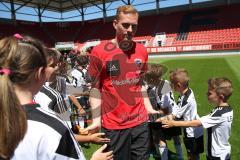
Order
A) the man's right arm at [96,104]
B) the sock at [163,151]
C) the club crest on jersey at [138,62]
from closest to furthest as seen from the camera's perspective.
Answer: the man's right arm at [96,104] → the club crest on jersey at [138,62] → the sock at [163,151]

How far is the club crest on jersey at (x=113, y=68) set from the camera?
374 centimetres

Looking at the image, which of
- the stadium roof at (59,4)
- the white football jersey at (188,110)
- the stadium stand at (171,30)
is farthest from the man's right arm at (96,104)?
the stadium roof at (59,4)

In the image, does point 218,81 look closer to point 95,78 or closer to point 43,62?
point 95,78

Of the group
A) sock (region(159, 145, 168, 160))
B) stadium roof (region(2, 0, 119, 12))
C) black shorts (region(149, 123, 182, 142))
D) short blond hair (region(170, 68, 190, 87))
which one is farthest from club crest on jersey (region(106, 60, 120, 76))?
stadium roof (region(2, 0, 119, 12))

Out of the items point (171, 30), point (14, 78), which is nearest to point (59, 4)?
point (171, 30)

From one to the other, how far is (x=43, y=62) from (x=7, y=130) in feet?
1.42

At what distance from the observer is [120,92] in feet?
12.3

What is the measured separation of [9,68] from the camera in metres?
1.73

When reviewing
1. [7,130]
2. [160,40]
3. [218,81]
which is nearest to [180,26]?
[160,40]

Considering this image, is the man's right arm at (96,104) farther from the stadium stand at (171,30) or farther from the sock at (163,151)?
the stadium stand at (171,30)

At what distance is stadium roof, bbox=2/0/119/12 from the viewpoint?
45862 millimetres

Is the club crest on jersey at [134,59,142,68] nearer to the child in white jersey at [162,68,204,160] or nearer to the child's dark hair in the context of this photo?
the child in white jersey at [162,68,204,160]

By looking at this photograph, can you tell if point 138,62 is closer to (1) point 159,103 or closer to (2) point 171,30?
(1) point 159,103

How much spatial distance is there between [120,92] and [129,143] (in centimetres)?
57
